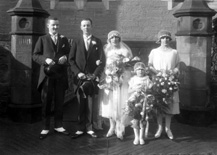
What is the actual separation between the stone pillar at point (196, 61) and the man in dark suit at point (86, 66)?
6.98 ft

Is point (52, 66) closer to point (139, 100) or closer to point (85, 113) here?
point (85, 113)

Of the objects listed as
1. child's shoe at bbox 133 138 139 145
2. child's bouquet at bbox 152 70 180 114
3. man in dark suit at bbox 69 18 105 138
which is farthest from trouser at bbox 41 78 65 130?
child's bouquet at bbox 152 70 180 114

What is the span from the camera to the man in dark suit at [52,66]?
541 cm

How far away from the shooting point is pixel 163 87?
209 inches

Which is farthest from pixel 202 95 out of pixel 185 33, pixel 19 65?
pixel 19 65

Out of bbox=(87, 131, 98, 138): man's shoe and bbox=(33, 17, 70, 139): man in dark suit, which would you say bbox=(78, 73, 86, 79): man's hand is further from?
bbox=(87, 131, 98, 138): man's shoe

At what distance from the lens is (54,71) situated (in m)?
5.40

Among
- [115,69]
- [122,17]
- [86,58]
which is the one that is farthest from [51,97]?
[122,17]

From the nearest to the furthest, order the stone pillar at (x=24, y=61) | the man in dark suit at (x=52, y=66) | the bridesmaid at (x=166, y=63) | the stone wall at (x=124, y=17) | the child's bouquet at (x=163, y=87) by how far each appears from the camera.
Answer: the child's bouquet at (x=163, y=87) < the man in dark suit at (x=52, y=66) < the bridesmaid at (x=166, y=63) < the stone pillar at (x=24, y=61) < the stone wall at (x=124, y=17)

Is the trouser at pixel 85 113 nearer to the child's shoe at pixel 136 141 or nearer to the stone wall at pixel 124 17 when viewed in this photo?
the child's shoe at pixel 136 141

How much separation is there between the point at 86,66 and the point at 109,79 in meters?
0.47

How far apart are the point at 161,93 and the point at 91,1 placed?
8.73 m

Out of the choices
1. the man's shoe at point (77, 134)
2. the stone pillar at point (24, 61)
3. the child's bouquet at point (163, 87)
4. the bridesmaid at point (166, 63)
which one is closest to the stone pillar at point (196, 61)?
the bridesmaid at point (166, 63)

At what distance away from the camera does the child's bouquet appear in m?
5.29
